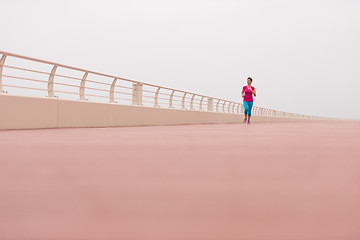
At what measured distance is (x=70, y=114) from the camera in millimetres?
9617

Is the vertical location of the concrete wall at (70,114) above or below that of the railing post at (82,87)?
below

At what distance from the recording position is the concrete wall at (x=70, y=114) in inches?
312

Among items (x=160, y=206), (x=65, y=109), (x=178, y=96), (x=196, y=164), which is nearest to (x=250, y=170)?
(x=196, y=164)

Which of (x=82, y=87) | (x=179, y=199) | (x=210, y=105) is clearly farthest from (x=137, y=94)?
(x=179, y=199)

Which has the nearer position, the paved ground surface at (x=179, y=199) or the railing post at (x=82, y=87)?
the paved ground surface at (x=179, y=199)

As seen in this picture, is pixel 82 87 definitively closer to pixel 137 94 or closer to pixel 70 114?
pixel 70 114

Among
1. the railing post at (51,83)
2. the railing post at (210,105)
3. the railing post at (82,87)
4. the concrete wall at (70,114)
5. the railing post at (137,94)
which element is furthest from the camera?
the railing post at (210,105)

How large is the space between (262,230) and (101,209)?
58 cm

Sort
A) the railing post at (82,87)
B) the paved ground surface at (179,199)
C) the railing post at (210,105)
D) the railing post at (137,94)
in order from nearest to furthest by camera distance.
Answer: the paved ground surface at (179,199) → the railing post at (82,87) → the railing post at (137,94) → the railing post at (210,105)

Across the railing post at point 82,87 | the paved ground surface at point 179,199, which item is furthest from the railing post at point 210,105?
the paved ground surface at point 179,199

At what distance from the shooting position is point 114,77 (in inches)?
470

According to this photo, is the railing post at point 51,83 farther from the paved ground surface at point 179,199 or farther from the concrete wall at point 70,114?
the paved ground surface at point 179,199

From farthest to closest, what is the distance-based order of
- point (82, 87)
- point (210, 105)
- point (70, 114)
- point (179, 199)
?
1. point (210, 105)
2. point (82, 87)
3. point (70, 114)
4. point (179, 199)

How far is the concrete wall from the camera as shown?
26.0 feet
